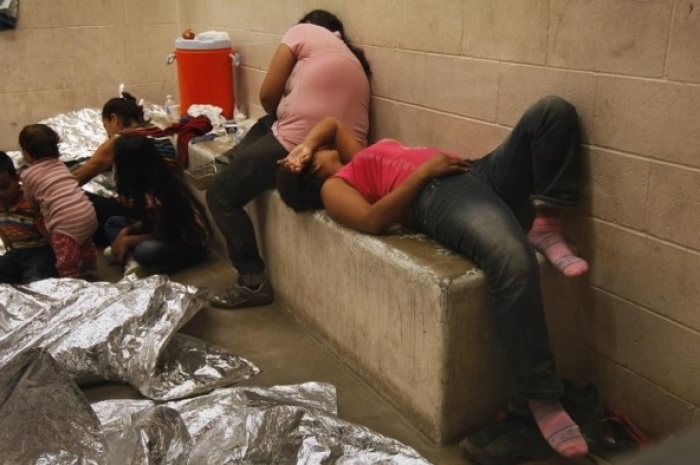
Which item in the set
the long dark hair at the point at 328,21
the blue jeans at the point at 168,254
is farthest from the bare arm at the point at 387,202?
the blue jeans at the point at 168,254

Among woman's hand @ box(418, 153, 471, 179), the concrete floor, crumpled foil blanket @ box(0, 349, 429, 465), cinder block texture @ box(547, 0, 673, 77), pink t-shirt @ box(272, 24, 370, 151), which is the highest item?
cinder block texture @ box(547, 0, 673, 77)

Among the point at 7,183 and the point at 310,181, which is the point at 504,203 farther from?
the point at 7,183

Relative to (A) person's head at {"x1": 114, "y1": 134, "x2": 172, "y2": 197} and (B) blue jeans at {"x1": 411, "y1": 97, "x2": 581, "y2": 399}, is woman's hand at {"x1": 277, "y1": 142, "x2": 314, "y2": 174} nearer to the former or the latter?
(B) blue jeans at {"x1": 411, "y1": 97, "x2": 581, "y2": 399}

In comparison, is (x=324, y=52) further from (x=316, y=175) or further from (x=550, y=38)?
(x=550, y=38)

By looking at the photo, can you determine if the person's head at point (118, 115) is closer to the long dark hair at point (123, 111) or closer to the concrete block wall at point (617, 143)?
the long dark hair at point (123, 111)

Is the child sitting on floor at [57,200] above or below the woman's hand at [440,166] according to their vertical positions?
below

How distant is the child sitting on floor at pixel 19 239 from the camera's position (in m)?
3.01

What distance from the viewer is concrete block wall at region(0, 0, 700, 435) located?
1866 mm

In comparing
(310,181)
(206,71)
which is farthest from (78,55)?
(310,181)

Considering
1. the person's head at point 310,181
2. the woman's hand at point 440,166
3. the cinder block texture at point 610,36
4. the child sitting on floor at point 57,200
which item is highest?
the cinder block texture at point 610,36

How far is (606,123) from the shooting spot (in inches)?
79.7

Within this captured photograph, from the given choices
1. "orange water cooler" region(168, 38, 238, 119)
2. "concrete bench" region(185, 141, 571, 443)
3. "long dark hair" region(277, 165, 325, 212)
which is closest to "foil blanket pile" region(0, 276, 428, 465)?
"concrete bench" region(185, 141, 571, 443)

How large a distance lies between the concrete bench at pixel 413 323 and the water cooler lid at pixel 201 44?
1941 mm

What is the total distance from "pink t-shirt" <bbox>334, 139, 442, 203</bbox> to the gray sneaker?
78 centimetres
